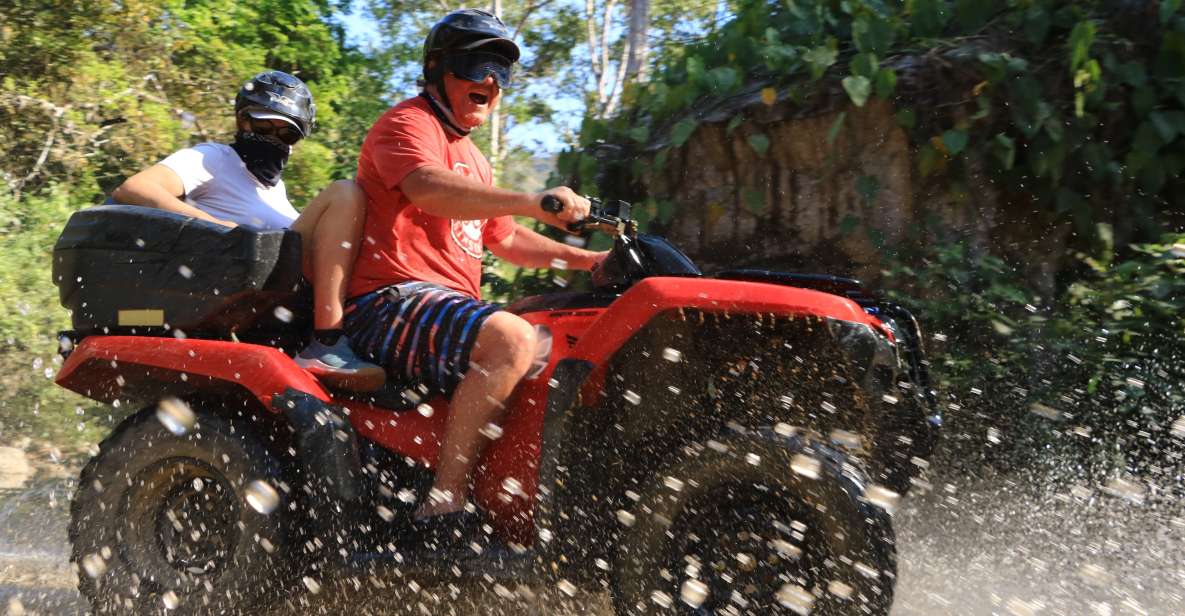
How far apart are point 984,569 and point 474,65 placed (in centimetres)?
272

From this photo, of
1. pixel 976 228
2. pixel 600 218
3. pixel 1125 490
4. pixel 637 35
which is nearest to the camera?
pixel 600 218

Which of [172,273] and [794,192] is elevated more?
[172,273]

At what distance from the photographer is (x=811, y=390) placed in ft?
9.73

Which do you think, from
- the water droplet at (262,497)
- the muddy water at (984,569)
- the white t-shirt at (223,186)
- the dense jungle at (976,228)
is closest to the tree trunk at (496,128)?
the dense jungle at (976,228)

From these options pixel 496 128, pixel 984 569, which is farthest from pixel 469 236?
pixel 496 128

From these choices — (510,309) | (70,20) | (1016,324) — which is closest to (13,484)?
(70,20)

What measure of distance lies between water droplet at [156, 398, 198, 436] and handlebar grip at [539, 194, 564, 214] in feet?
4.21

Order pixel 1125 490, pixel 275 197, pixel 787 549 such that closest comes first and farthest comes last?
pixel 787 549, pixel 275 197, pixel 1125 490

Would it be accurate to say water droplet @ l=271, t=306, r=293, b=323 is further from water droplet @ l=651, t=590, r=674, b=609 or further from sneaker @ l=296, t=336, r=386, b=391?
water droplet @ l=651, t=590, r=674, b=609

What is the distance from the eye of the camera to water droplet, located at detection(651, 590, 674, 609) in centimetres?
284

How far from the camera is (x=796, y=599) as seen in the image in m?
2.72

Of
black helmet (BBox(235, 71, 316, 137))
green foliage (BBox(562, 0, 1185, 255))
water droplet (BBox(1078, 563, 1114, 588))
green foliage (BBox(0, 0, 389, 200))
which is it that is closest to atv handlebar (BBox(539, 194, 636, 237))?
black helmet (BBox(235, 71, 316, 137))

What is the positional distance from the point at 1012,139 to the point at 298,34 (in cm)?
1503

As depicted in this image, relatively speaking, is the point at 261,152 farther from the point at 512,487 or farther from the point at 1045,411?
the point at 1045,411
